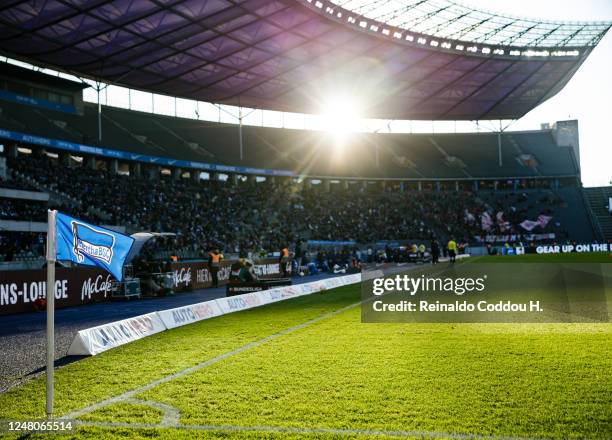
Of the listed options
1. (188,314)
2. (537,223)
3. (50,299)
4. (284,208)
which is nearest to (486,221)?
(537,223)

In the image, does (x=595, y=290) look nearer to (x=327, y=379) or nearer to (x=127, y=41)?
(x=327, y=379)

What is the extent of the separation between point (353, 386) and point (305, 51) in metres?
48.9

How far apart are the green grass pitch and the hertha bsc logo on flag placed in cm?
172

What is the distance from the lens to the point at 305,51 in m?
52.9

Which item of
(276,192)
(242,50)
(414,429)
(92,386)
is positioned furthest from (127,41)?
(414,429)

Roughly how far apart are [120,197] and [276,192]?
20.7m

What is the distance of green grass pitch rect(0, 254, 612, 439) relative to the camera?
221 inches

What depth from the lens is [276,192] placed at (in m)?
62.3

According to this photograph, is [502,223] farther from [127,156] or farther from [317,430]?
[317,430]

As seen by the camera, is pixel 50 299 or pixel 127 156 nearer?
pixel 50 299

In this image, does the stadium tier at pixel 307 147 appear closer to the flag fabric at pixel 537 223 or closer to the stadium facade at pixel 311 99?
the stadium facade at pixel 311 99

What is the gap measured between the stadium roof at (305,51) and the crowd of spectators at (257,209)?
9.48m

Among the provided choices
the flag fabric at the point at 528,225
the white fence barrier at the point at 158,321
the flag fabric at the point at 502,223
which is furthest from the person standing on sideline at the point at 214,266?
the flag fabric at the point at 528,225

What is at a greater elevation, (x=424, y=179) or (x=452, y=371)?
(x=424, y=179)
